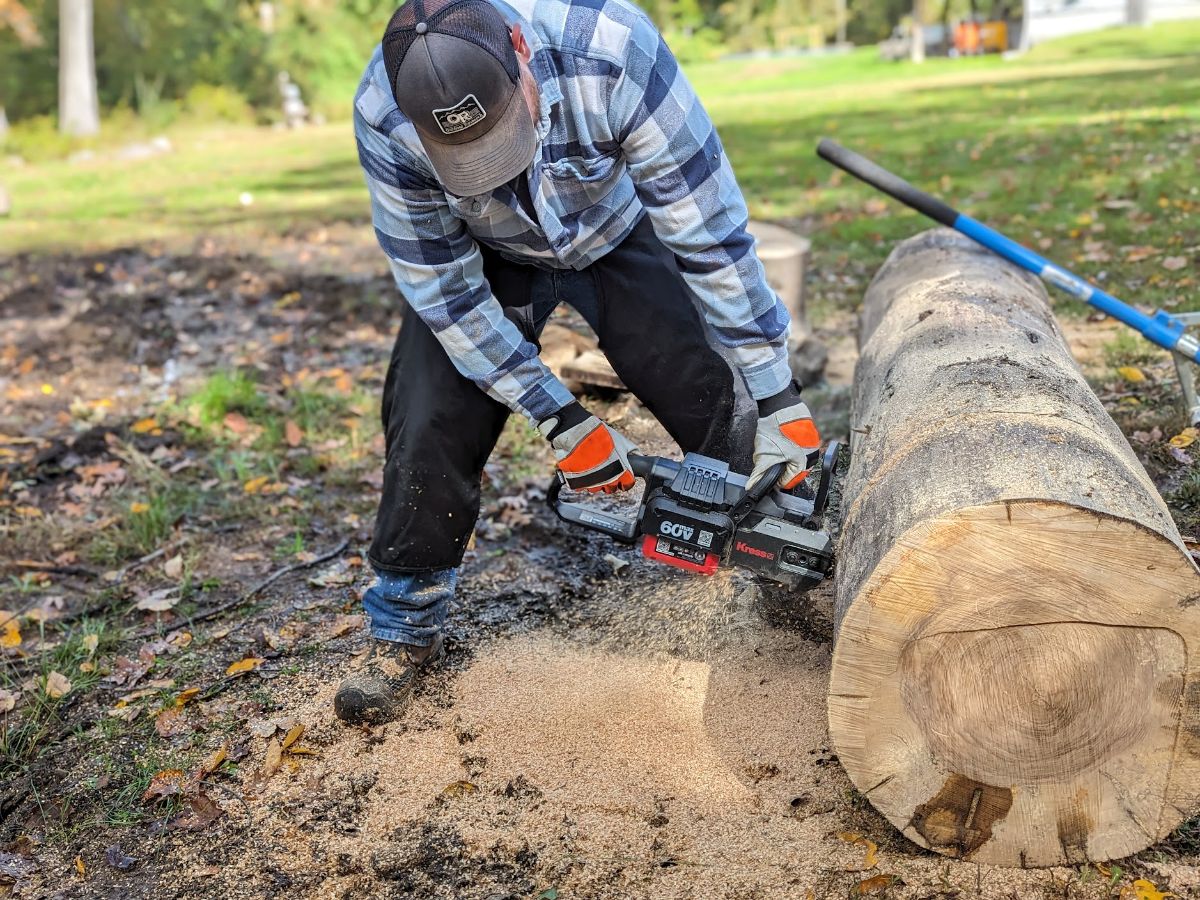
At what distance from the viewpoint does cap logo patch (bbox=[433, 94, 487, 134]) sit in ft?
7.00

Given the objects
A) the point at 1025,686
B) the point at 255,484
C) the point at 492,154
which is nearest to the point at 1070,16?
the point at 255,484

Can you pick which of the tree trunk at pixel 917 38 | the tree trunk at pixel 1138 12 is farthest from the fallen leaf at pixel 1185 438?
the tree trunk at pixel 917 38

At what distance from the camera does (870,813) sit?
2408 mm

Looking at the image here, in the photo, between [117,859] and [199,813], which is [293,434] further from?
[117,859]

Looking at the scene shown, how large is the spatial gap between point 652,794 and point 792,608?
30.5 inches

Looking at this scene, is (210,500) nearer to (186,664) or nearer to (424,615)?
(186,664)

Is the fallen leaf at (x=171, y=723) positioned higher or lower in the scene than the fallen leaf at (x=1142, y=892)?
lower

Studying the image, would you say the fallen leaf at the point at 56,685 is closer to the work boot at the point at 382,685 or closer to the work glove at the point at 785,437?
the work boot at the point at 382,685

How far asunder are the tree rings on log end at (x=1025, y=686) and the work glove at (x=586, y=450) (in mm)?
864

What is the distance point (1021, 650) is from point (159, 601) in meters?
2.82

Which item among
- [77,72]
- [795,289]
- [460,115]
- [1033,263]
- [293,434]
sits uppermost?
[77,72]

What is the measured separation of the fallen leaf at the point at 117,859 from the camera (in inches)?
98.6

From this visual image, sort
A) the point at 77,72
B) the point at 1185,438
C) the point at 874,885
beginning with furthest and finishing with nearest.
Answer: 1. the point at 77,72
2. the point at 1185,438
3. the point at 874,885

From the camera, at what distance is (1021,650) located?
2078 millimetres
